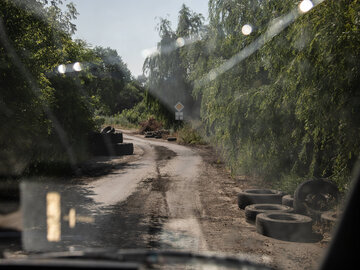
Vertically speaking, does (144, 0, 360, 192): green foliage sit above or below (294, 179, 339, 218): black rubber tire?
above

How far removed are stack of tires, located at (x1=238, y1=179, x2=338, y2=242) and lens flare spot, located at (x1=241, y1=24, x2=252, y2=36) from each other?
5707 mm

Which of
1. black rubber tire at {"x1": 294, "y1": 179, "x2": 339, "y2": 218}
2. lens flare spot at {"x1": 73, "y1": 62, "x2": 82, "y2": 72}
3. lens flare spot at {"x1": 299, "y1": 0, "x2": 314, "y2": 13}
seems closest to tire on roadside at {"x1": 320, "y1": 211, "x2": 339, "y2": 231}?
black rubber tire at {"x1": 294, "y1": 179, "x2": 339, "y2": 218}

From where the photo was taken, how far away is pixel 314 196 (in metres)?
8.28

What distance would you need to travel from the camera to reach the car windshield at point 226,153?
6.29 m

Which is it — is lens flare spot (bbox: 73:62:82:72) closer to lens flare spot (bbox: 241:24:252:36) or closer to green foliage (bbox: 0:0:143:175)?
green foliage (bbox: 0:0:143:175)

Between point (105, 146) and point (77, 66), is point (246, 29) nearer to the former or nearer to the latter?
point (77, 66)

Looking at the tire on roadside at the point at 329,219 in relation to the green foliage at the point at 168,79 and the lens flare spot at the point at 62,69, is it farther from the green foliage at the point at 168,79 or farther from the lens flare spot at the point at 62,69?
the green foliage at the point at 168,79

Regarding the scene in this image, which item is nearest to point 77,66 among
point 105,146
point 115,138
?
point 105,146

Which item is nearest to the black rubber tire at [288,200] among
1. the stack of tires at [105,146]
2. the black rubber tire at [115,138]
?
the stack of tires at [105,146]

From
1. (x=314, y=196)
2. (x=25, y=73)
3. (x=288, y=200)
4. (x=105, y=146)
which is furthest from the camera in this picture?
(x=105, y=146)

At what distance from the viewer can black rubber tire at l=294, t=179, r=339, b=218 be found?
791 centimetres

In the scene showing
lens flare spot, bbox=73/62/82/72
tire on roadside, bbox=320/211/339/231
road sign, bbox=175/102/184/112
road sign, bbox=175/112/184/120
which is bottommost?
tire on roadside, bbox=320/211/339/231

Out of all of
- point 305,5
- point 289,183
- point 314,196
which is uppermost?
point 305,5

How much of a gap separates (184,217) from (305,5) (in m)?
4.99
